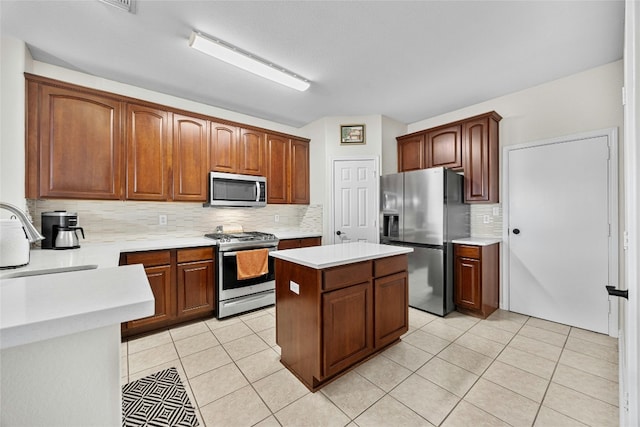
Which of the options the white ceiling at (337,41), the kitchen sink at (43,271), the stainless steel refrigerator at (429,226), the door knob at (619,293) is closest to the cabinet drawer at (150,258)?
the kitchen sink at (43,271)

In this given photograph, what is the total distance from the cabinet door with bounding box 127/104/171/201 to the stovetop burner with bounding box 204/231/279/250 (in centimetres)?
73

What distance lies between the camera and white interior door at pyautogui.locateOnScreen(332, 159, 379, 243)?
392cm

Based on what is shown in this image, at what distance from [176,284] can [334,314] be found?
6.09 feet

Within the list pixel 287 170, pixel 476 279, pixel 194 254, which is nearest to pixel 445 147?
pixel 476 279

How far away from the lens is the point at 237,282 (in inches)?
120

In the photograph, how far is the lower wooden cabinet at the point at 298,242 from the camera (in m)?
3.56

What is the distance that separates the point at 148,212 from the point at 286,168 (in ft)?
6.19

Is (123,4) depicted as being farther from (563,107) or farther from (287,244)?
(563,107)

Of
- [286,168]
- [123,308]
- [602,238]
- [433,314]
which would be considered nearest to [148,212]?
[286,168]

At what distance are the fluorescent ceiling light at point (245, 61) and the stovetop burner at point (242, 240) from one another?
179cm

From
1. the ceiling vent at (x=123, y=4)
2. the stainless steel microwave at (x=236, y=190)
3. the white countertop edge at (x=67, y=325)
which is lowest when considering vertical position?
the white countertop edge at (x=67, y=325)

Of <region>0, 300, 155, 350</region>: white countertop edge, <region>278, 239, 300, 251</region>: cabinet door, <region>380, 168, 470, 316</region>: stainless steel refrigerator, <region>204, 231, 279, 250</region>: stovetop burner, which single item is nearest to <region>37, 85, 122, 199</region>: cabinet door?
<region>204, 231, 279, 250</region>: stovetop burner

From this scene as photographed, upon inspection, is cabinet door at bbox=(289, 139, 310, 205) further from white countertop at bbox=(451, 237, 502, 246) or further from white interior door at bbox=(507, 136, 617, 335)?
white interior door at bbox=(507, 136, 617, 335)

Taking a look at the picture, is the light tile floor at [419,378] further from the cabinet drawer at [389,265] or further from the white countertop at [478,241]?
the white countertop at [478,241]
